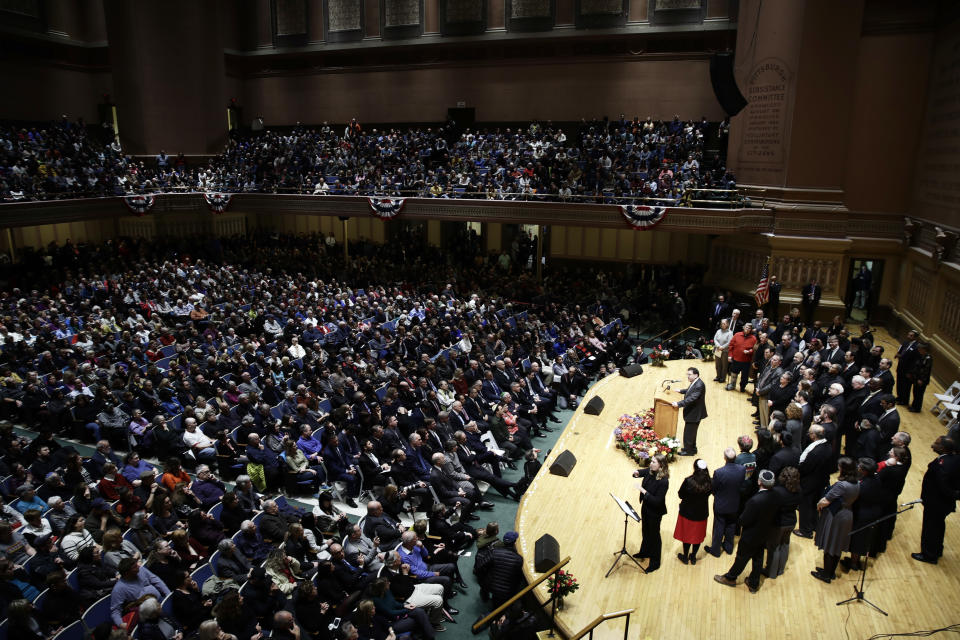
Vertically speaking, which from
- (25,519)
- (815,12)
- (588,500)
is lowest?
(588,500)

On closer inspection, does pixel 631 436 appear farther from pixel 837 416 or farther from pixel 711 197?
pixel 711 197

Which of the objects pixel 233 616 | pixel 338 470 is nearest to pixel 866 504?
pixel 233 616

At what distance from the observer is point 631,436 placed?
10328mm

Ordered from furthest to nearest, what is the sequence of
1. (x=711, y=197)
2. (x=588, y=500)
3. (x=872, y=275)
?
(x=711, y=197), (x=872, y=275), (x=588, y=500)

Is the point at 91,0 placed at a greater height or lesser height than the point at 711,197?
greater

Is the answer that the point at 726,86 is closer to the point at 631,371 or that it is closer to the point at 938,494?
the point at 631,371

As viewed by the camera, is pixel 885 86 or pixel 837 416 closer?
pixel 837 416

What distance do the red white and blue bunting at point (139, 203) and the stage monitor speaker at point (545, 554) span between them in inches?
879

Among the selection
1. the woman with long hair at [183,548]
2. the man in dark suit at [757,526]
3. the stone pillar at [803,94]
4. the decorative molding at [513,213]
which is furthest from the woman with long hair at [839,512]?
the stone pillar at [803,94]

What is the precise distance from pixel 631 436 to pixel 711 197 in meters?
11.5

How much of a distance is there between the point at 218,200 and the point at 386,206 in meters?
7.39

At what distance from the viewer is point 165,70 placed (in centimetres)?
2788

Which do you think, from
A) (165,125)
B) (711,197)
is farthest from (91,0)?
(711,197)

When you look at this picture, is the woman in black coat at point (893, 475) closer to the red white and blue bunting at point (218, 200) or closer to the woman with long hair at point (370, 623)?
the woman with long hair at point (370, 623)
